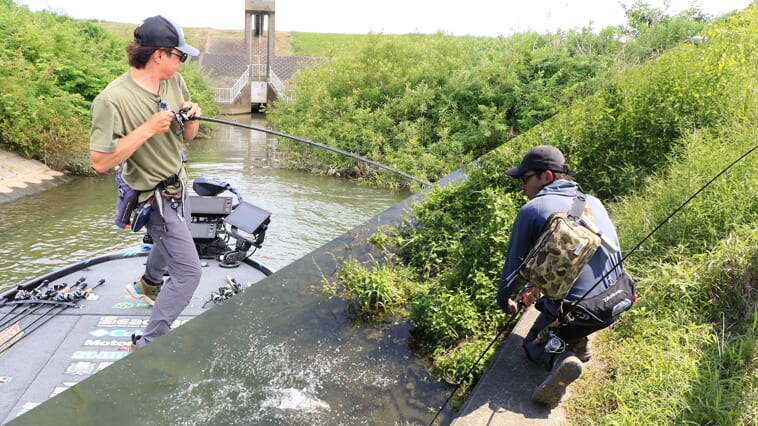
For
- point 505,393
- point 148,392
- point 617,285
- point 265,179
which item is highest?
point 617,285

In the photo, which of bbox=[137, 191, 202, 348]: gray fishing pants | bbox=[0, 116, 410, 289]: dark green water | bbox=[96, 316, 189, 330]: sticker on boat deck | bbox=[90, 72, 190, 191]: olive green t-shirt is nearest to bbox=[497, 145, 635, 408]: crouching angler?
bbox=[137, 191, 202, 348]: gray fishing pants

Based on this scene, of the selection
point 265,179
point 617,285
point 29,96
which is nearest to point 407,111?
point 265,179

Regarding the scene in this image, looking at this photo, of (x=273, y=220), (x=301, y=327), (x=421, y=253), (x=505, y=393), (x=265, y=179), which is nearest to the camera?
(x=505, y=393)

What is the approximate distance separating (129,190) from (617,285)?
10.4 feet

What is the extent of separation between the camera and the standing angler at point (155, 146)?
131 inches

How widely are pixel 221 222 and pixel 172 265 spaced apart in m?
2.74

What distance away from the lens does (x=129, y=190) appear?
3.62 m

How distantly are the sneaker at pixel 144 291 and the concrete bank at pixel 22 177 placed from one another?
10.1 meters

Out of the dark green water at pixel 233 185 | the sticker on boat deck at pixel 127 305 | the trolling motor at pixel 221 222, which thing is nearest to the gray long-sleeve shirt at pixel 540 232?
the sticker on boat deck at pixel 127 305

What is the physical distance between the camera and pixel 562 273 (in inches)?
98.1

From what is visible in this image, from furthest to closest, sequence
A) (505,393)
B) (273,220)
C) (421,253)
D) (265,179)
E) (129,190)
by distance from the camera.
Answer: (265,179), (273,220), (421,253), (129,190), (505,393)

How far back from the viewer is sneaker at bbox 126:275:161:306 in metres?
4.65

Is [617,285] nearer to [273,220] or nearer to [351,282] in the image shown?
[351,282]

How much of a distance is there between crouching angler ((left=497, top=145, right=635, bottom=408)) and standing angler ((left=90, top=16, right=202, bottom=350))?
2.36 m
